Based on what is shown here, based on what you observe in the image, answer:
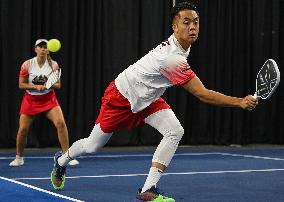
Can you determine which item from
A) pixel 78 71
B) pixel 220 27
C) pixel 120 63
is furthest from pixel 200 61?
pixel 78 71

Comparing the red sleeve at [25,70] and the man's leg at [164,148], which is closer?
the man's leg at [164,148]

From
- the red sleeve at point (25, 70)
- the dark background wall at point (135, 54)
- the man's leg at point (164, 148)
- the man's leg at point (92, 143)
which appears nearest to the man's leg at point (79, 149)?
the man's leg at point (92, 143)

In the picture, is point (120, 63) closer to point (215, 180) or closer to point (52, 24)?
point (52, 24)

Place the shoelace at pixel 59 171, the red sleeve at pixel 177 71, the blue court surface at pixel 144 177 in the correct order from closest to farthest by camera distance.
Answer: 1. the red sleeve at pixel 177 71
2. the blue court surface at pixel 144 177
3. the shoelace at pixel 59 171

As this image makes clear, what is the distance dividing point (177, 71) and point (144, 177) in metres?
2.70

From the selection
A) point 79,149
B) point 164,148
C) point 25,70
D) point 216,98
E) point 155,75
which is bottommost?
point 79,149

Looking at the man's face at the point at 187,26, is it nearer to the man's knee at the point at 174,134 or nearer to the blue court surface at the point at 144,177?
the man's knee at the point at 174,134

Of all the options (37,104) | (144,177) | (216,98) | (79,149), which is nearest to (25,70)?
(37,104)

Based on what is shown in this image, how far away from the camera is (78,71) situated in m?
11.2

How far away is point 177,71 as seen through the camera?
488cm

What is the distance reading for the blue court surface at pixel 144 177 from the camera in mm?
5840

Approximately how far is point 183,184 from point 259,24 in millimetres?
6600

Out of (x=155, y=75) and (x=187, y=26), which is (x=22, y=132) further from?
(x=187, y=26)

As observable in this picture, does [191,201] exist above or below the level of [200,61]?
below
